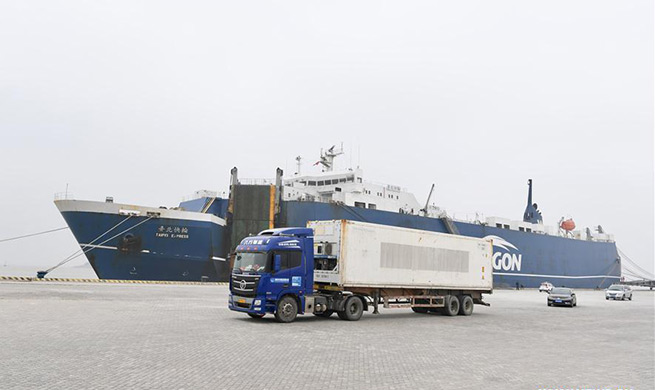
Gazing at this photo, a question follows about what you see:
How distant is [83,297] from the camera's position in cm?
2252

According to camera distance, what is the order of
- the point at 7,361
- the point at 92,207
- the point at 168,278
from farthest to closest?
1. the point at 168,278
2. the point at 92,207
3. the point at 7,361

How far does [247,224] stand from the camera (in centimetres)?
3997

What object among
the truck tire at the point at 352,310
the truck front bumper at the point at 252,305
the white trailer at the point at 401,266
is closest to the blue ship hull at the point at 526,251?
the white trailer at the point at 401,266

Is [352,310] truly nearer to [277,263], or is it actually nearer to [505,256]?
[277,263]

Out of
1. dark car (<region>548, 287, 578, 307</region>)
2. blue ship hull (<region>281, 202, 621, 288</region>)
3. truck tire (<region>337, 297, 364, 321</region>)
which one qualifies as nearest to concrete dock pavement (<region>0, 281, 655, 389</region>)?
truck tire (<region>337, 297, 364, 321</region>)

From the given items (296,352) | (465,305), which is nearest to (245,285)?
(296,352)

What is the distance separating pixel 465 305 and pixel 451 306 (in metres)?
1.01

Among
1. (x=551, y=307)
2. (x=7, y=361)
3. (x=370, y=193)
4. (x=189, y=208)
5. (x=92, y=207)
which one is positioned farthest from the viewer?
(x=370, y=193)

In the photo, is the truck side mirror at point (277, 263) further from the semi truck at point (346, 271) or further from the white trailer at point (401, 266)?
the white trailer at point (401, 266)

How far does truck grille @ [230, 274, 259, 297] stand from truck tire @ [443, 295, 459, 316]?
9.27 meters

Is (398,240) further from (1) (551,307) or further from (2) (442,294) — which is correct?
(1) (551,307)

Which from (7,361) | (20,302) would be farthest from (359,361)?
(20,302)

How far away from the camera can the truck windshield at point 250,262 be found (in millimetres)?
16734

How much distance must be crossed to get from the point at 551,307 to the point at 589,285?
47.3m
